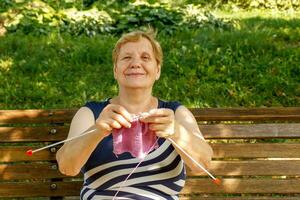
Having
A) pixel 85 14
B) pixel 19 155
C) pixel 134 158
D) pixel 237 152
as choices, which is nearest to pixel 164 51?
pixel 85 14

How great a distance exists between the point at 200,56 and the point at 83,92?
142cm

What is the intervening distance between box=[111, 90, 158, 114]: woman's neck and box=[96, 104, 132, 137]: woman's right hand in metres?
0.50

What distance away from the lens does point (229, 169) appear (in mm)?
3336

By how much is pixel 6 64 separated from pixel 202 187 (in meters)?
3.14

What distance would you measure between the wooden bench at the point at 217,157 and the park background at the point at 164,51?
5.18 ft

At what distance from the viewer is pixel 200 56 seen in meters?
5.74

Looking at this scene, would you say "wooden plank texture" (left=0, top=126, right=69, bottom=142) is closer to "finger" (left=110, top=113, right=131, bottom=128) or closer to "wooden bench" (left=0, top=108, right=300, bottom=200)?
"wooden bench" (left=0, top=108, right=300, bottom=200)

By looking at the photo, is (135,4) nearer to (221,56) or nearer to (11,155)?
(221,56)

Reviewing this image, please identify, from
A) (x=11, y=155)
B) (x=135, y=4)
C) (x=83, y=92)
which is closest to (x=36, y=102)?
(x=83, y=92)

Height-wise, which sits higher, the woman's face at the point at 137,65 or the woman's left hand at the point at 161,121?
the woman's face at the point at 137,65

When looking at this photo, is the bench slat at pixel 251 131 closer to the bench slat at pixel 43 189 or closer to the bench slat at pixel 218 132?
the bench slat at pixel 218 132

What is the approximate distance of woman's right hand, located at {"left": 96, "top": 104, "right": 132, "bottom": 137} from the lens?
91.0 inches

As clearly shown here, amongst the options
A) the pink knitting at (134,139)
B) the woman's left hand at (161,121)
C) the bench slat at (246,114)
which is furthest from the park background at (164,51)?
the woman's left hand at (161,121)

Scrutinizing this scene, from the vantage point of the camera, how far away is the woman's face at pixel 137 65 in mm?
2764
